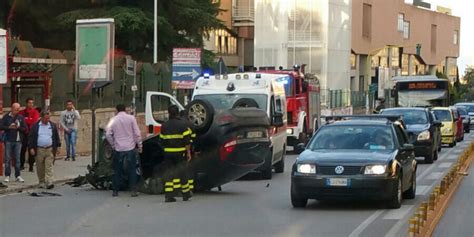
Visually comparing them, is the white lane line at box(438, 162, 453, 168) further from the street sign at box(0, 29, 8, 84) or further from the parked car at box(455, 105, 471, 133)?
the parked car at box(455, 105, 471, 133)

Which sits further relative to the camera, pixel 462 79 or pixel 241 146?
pixel 462 79

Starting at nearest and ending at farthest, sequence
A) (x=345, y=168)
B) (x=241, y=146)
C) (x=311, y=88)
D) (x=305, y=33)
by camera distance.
Result: (x=345, y=168) < (x=241, y=146) < (x=311, y=88) < (x=305, y=33)

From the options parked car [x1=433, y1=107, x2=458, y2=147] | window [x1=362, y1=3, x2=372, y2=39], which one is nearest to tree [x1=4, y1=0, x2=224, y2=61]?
parked car [x1=433, y1=107, x2=458, y2=147]

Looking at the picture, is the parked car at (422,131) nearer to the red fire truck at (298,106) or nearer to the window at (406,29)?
the red fire truck at (298,106)

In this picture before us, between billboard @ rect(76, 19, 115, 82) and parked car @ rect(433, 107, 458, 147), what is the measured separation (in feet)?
59.5

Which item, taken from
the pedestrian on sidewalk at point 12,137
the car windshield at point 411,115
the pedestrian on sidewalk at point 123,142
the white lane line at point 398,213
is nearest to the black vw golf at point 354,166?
the white lane line at point 398,213

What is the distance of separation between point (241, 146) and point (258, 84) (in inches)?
212

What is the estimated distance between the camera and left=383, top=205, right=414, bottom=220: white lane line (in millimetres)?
13000

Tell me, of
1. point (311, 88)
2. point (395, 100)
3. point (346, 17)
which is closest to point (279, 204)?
point (311, 88)

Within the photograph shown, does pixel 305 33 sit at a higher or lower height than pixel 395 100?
higher

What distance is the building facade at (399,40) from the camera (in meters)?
88.1

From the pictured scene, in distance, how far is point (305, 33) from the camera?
70.2 m

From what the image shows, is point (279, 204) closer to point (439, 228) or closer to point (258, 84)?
point (439, 228)

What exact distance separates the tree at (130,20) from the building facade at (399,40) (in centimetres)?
2615
